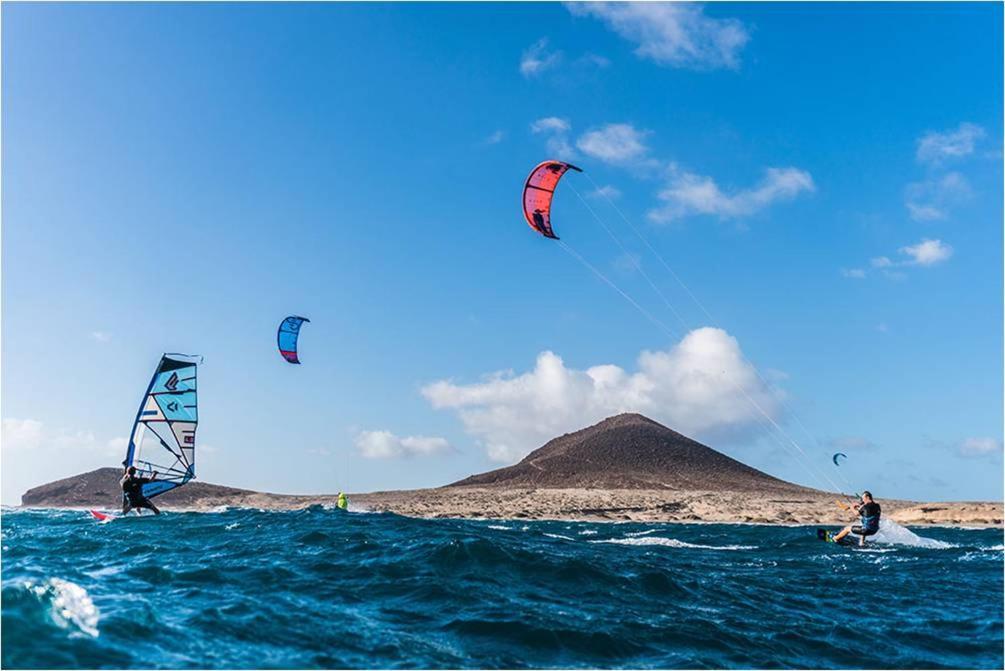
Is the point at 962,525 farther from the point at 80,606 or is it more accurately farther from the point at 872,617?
the point at 80,606

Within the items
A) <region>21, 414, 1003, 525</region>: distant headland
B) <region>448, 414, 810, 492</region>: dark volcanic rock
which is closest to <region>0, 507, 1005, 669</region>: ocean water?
<region>21, 414, 1003, 525</region>: distant headland

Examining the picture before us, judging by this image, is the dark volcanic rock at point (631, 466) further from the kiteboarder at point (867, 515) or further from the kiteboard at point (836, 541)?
the kiteboarder at point (867, 515)

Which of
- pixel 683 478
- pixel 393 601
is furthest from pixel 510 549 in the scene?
pixel 683 478

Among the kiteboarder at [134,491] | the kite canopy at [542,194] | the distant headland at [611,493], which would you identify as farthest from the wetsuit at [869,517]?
the distant headland at [611,493]

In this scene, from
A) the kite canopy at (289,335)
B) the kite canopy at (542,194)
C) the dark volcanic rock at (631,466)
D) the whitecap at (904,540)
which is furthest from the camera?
the dark volcanic rock at (631,466)

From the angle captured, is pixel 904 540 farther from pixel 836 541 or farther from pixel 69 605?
pixel 69 605

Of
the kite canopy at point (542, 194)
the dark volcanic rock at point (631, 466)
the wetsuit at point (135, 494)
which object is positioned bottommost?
the wetsuit at point (135, 494)
